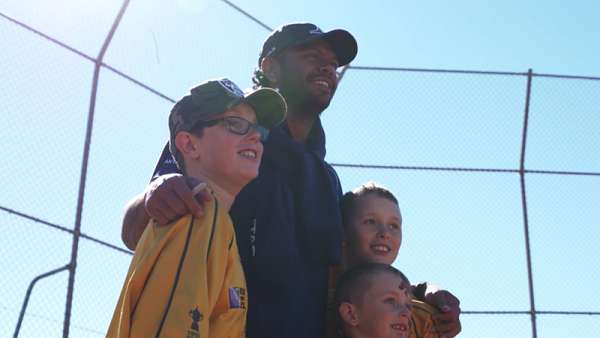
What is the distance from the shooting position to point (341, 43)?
10.3ft

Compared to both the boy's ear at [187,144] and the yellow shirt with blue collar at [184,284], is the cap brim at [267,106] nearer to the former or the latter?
the boy's ear at [187,144]

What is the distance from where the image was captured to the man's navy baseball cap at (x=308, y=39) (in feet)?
10.2

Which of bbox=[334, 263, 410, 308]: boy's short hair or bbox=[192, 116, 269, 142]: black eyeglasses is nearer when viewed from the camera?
bbox=[192, 116, 269, 142]: black eyeglasses

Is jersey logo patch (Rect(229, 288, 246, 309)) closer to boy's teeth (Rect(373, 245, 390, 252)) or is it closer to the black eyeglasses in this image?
the black eyeglasses

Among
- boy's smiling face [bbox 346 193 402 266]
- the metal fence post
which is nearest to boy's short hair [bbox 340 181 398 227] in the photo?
boy's smiling face [bbox 346 193 402 266]

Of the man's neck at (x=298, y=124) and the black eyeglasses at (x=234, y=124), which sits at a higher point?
the man's neck at (x=298, y=124)

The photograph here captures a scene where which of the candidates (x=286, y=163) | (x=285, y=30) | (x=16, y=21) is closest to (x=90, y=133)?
(x=16, y=21)

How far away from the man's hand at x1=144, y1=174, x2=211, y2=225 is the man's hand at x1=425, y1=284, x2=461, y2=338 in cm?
126

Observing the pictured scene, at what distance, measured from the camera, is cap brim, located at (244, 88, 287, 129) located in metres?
2.52

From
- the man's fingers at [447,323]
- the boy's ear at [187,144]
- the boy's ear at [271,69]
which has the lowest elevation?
the man's fingers at [447,323]

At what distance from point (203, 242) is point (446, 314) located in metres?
1.28

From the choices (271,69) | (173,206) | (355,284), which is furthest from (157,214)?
(271,69)

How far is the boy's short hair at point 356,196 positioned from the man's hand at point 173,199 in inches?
44.8

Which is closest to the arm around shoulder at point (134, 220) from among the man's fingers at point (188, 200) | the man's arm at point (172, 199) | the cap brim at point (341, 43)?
the man's arm at point (172, 199)
